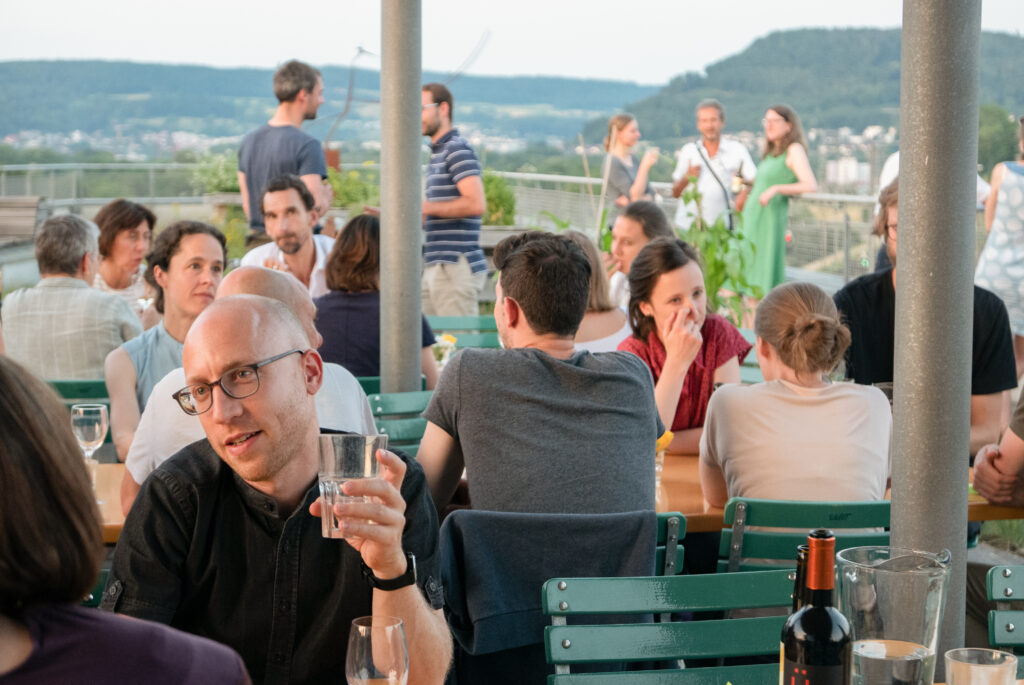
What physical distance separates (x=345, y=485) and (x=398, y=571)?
196mm

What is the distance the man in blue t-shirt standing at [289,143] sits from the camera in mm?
6633

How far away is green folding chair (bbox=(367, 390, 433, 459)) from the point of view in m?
Result: 3.76

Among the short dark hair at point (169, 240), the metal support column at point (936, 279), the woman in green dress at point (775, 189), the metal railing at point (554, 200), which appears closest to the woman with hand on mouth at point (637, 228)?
the metal railing at point (554, 200)

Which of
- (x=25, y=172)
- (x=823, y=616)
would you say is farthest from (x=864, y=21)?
(x=823, y=616)

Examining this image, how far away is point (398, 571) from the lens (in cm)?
188

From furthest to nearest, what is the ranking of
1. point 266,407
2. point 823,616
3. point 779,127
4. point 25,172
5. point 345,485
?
point 25,172, point 779,127, point 266,407, point 345,485, point 823,616

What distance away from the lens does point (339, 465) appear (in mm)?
1787

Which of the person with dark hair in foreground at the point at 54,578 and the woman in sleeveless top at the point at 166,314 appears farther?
the woman in sleeveless top at the point at 166,314

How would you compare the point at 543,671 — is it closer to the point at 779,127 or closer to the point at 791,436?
the point at 791,436

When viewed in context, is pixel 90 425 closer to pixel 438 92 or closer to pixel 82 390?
pixel 82 390

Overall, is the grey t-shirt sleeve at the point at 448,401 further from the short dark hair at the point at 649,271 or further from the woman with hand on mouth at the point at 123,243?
the woman with hand on mouth at the point at 123,243

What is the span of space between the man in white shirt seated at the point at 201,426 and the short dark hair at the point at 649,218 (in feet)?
7.25

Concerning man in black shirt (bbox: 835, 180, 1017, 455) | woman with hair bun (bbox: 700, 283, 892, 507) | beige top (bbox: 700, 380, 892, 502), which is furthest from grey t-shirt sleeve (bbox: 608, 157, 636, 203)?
beige top (bbox: 700, 380, 892, 502)

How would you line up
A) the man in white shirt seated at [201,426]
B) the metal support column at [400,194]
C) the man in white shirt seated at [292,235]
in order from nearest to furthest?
the man in white shirt seated at [201,426] → the metal support column at [400,194] → the man in white shirt seated at [292,235]
